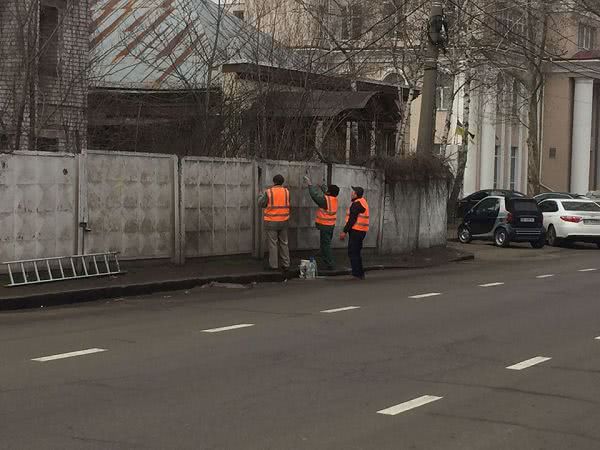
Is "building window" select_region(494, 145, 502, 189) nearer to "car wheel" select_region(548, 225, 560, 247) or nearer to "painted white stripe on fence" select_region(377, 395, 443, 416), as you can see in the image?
"car wheel" select_region(548, 225, 560, 247)

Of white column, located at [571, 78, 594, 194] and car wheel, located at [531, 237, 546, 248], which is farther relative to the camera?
white column, located at [571, 78, 594, 194]

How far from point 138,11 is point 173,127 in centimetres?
873

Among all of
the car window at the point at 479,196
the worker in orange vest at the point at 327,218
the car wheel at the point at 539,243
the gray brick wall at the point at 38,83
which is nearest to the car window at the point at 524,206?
the car wheel at the point at 539,243

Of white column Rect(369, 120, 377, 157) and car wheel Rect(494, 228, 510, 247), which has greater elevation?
white column Rect(369, 120, 377, 157)

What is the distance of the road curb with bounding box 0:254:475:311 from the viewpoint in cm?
1339

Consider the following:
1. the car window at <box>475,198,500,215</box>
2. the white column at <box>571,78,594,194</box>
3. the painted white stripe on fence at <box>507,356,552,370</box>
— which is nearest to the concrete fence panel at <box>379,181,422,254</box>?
the car window at <box>475,198,500,215</box>

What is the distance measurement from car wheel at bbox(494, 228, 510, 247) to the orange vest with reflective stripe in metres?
13.0

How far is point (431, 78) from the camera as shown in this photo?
76.8 ft

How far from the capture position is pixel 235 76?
2130 cm

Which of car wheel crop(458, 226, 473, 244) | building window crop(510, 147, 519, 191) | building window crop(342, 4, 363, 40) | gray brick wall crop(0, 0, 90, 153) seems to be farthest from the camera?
building window crop(510, 147, 519, 191)

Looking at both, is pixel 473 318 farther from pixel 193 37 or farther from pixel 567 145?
pixel 567 145

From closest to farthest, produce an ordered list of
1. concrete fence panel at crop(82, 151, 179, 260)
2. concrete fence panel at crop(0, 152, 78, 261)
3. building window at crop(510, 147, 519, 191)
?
concrete fence panel at crop(0, 152, 78, 261) → concrete fence panel at crop(82, 151, 179, 260) → building window at crop(510, 147, 519, 191)

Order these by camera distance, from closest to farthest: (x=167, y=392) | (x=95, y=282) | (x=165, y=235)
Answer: (x=167, y=392) < (x=95, y=282) < (x=165, y=235)

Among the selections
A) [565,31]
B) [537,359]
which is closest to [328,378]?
[537,359]
